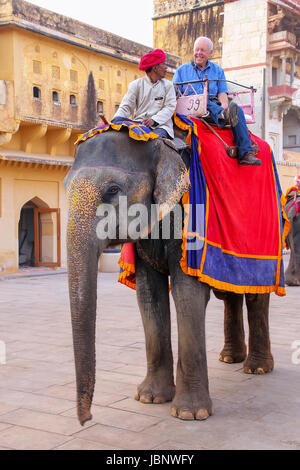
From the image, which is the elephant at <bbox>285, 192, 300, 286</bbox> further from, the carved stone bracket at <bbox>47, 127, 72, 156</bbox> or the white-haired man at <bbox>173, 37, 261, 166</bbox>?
the carved stone bracket at <bbox>47, 127, 72, 156</bbox>

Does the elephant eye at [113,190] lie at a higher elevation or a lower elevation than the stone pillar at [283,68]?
lower

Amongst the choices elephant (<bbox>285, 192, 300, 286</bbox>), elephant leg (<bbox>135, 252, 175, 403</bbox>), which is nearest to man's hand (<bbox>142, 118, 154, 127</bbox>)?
elephant leg (<bbox>135, 252, 175, 403</bbox>)

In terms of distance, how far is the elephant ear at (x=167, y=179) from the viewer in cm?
372

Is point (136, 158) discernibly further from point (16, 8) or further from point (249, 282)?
point (16, 8)

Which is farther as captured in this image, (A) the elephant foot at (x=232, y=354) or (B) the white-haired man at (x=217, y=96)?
(A) the elephant foot at (x=232, y=354)

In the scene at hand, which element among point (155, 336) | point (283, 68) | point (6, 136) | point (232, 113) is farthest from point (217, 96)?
point (283, 68)

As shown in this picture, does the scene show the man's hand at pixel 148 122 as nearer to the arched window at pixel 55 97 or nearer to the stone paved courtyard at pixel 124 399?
the stone paved courtyard at pixel 124 399

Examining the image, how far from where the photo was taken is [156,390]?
168 inches

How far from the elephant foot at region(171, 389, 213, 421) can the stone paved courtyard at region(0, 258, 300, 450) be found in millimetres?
51

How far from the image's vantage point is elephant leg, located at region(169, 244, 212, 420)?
3912mm

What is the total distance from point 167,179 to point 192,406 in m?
1.45

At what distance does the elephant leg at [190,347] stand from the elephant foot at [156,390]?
0.30 meters

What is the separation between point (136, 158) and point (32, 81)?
45.9 feet

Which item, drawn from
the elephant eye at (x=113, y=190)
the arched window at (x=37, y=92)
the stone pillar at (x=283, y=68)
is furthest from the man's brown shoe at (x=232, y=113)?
the stone pillar at (x=283, y=68)
